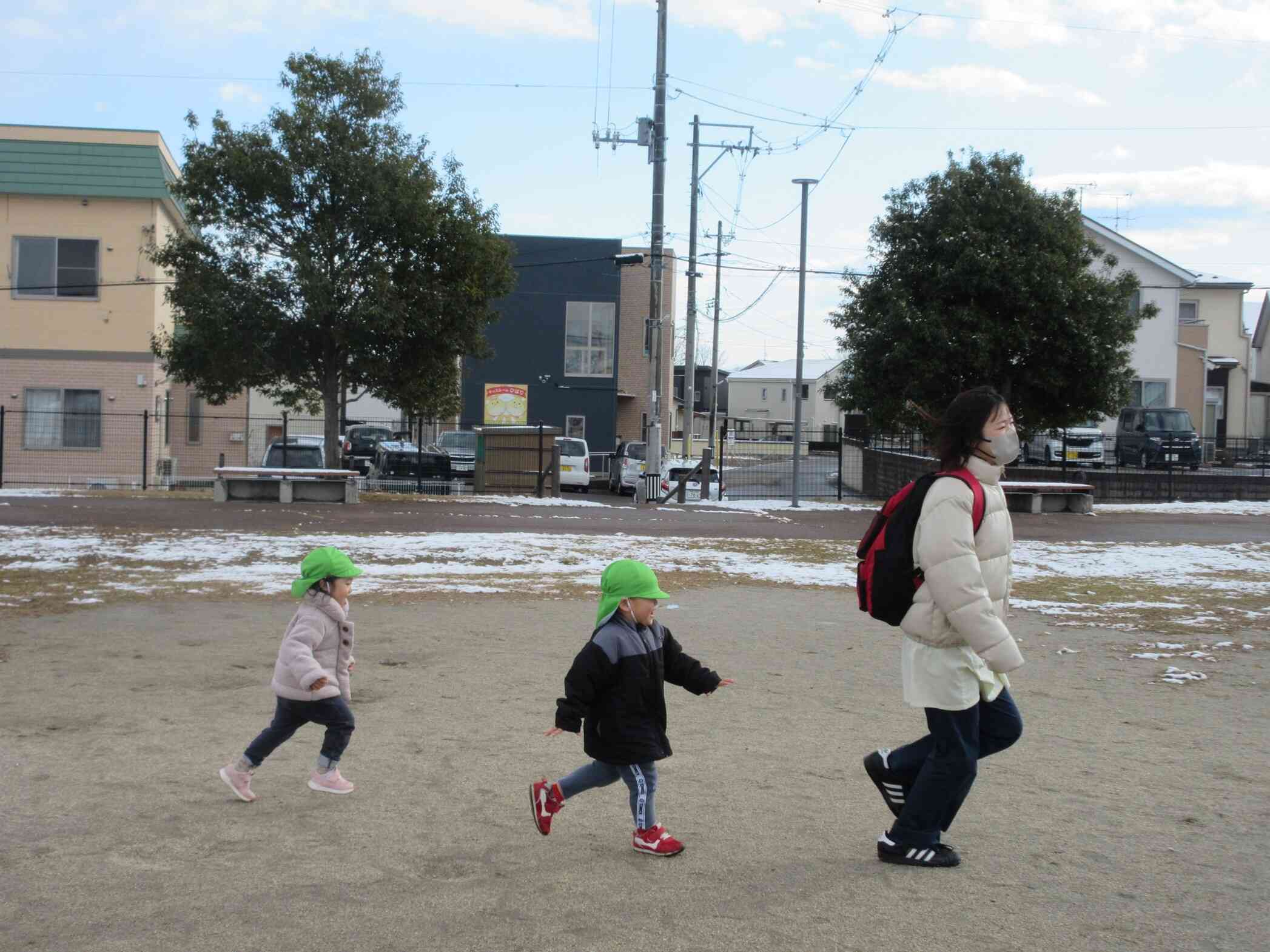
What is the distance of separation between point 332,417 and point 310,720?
19.5 meters

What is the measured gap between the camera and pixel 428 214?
2294 cm

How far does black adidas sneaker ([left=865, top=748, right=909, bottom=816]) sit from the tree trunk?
797 inches

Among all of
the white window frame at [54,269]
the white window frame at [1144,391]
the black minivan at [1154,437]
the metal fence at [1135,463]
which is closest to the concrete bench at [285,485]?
the white window frame at [54,269]

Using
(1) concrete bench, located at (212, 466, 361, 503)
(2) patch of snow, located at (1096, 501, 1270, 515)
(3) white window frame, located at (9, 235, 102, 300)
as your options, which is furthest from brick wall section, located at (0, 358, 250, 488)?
(2) patch of snow, located at (1096, 501, 1270, 515)

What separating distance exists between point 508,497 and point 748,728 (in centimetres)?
1908

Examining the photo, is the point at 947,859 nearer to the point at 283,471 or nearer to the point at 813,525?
the point at 813,525

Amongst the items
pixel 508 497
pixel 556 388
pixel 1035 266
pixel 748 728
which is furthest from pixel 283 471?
pixel 556 388

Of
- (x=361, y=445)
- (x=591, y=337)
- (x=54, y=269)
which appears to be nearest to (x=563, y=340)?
(x=591, y=337)

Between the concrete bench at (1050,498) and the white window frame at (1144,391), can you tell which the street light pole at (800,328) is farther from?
the white window frame at (1144,391)

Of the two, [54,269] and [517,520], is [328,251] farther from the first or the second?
[54,269]

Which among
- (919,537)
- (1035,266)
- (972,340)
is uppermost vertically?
(1035,266)

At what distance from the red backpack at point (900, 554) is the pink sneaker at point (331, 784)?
2.49 m

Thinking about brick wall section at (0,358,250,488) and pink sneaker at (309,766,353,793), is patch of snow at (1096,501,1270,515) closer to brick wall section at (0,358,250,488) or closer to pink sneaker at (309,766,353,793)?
brick wall section at (0,358,250,488)

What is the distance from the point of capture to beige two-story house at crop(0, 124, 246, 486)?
29.3m
